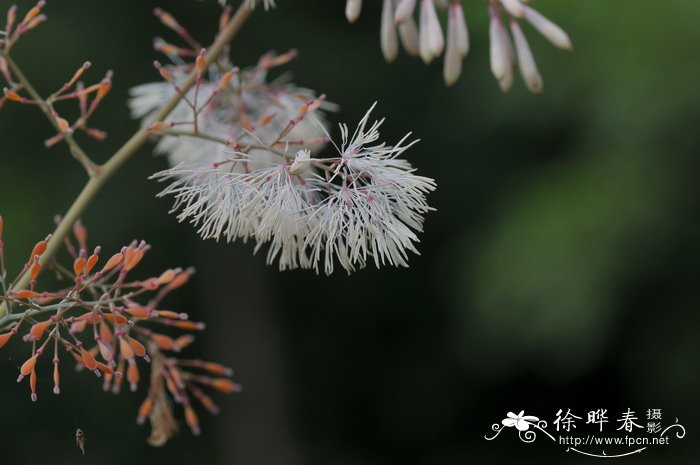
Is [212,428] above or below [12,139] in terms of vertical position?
below

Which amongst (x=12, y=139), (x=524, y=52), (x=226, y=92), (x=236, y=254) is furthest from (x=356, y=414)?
(x=524, y=52)

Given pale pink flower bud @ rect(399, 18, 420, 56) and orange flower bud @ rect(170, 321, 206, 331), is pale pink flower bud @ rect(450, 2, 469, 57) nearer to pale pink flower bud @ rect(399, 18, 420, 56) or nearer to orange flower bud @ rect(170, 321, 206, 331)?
pale pink flower bud @ rect(399, 18, 420, 56)

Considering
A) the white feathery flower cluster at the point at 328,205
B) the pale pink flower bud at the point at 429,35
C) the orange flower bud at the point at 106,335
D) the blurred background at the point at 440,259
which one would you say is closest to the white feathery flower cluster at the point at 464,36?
the pale pink flower bud at the point at 429,35

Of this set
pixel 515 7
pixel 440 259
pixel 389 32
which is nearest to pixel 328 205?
pixel 389 32

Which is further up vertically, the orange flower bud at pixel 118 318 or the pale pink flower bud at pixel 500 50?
the pale pink flower bud at pixel 500 50

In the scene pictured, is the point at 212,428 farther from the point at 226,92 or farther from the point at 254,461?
the point at 226,92

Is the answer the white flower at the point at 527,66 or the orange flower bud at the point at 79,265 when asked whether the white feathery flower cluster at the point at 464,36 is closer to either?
the white flower at the point at 527,66

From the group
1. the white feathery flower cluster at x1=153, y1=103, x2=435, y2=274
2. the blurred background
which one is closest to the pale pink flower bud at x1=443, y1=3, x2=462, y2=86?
the white feathery flower cluster at x1=153, y1=103, x2=435, y2=274
